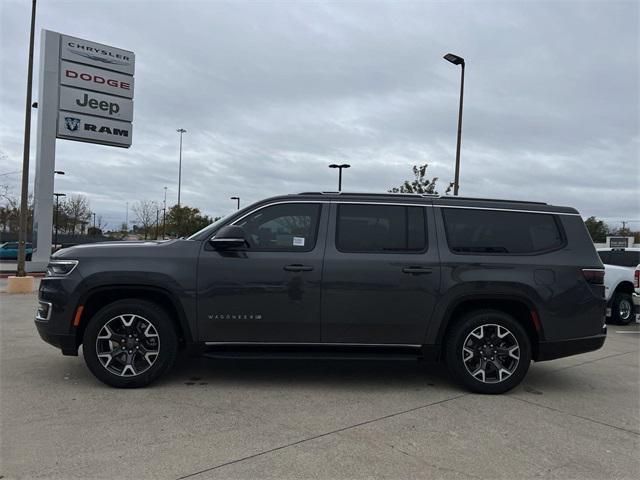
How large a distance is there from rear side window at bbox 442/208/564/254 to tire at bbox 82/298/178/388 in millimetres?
2943

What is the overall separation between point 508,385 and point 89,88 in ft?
65.3

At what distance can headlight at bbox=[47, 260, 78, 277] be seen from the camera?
15.9 ft

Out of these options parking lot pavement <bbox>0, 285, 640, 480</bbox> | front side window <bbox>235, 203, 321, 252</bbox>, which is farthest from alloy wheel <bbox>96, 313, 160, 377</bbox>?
front side window <bbox>235, 203, 321, 252</bbox>

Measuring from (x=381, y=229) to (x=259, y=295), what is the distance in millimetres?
1364

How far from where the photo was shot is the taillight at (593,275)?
5.05 metres

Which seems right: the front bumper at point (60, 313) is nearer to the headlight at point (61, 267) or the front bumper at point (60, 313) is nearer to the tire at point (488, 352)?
the headlight at point (61, 267)

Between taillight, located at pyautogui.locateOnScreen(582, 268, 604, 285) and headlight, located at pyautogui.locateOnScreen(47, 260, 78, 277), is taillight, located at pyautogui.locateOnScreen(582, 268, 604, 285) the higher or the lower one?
the higher one

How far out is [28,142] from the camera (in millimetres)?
14516

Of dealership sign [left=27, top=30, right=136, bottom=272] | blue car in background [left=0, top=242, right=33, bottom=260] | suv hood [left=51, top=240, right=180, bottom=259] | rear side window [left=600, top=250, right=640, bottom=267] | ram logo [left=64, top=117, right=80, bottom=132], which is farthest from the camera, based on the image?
blue car in background [left=0, top=242, right=33, bottom=260]

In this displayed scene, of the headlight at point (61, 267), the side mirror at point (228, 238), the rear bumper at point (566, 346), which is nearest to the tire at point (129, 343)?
the headlight at point (61, 267)

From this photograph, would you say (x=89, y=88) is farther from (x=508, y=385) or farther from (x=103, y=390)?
(x=508, y=385)

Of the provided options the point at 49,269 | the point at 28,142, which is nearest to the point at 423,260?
the point at 49,269

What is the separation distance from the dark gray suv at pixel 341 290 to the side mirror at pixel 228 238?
0.4 inches

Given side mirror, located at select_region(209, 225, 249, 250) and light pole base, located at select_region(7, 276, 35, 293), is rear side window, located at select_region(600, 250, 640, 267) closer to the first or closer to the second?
side mirror, located at select_region(209, 225, 249, 250)
